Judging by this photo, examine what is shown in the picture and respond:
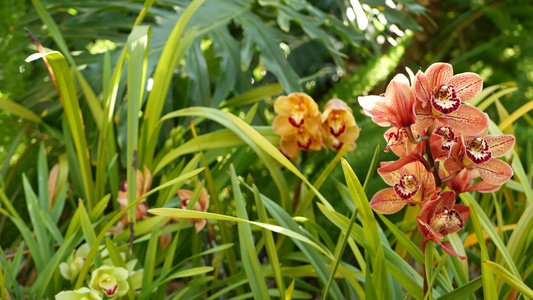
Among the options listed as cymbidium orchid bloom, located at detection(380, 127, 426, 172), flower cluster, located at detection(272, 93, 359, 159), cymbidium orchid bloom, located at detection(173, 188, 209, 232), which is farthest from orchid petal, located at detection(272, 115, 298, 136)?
cymbidium orchid bloom, located at detection(380, 127, 426, 172)

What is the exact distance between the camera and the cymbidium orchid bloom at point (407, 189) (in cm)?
51

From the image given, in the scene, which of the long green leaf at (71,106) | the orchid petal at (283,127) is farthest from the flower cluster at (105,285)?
the orchid petal at (283,127)

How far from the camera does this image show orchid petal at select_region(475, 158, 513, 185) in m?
0.51

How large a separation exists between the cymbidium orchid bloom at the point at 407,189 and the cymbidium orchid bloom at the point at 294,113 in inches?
13.5

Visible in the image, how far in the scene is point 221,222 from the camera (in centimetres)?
81

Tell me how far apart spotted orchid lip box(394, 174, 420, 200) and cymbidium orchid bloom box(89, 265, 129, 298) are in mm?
408

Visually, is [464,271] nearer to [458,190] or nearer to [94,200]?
[458,190]

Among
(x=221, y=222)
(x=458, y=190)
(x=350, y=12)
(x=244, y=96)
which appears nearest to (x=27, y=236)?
(x=221, y=222)

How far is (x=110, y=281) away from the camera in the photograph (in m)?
0.67

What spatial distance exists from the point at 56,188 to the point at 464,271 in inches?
31.9

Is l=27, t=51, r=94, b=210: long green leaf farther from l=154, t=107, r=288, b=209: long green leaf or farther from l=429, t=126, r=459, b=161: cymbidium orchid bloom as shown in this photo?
l=429, t=126, r=459, b=161: cymbidium orchid bloom

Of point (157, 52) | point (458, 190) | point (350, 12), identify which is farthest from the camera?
point (350, 12)

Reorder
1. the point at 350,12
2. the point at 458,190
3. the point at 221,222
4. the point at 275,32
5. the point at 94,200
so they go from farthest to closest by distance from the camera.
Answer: the point at 350,12 < the point at 275,32 < the point at 94,200 < the point at 221,222 < the point at 458,190

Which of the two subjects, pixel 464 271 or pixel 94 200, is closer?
pixel 464 271
